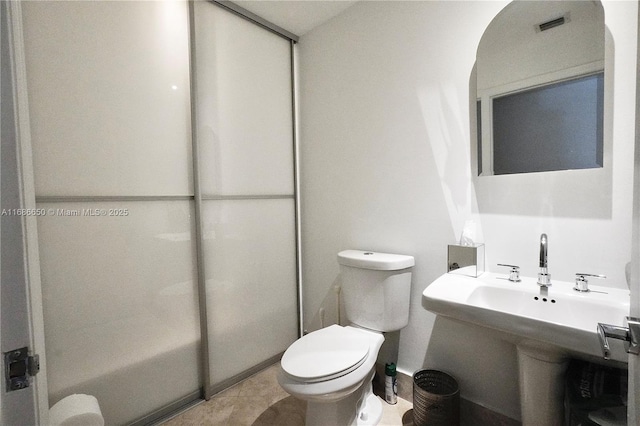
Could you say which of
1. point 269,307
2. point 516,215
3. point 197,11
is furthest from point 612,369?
point 197,11

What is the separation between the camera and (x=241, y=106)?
1.91 meters

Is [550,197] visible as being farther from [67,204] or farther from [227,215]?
[67,204]

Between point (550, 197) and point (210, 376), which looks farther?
point (210, 376)

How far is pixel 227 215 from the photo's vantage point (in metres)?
1.85

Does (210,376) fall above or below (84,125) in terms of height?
below

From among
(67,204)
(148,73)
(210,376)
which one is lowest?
(210,376)

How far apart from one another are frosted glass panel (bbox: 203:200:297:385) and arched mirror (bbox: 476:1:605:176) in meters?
1.35

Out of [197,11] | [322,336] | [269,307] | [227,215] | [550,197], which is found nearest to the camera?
[550,197]

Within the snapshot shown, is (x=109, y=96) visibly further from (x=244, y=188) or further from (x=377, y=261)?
(x=377, y=261)

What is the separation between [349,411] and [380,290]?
1.89 ft

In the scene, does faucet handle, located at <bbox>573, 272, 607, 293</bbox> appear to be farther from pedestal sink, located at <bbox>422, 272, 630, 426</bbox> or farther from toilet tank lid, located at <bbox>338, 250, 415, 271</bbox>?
toilet tank lid, located at <bbox>338, 250, 415, 271</bbox>

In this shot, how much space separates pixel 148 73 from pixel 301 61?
1.07 metres

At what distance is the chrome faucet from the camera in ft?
3.82

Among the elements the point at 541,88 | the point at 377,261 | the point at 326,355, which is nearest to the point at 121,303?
the point at 326,355
